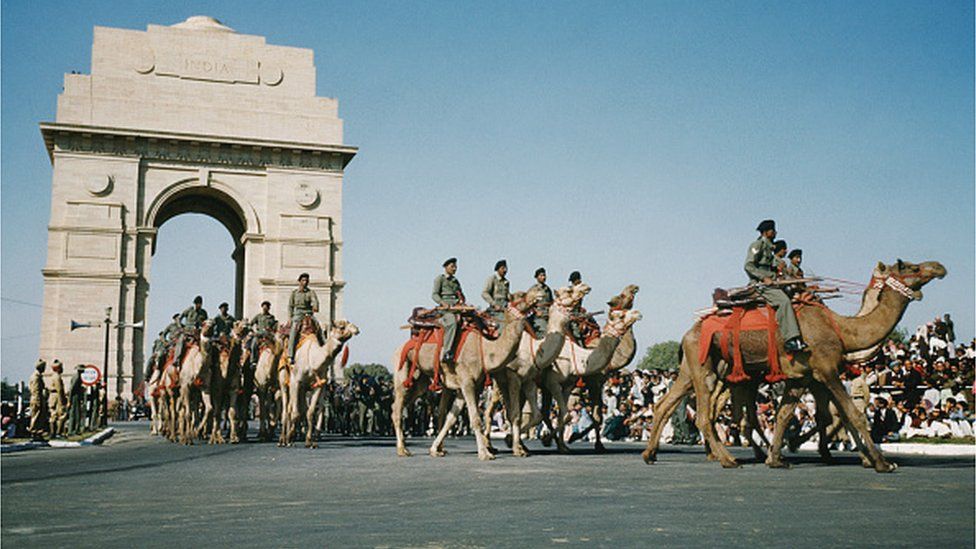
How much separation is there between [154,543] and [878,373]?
2091 cm

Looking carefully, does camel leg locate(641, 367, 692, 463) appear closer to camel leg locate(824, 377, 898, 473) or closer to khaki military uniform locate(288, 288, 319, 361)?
camel leg locate(824, 377, 898, 473)

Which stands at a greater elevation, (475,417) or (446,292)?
(446,292)

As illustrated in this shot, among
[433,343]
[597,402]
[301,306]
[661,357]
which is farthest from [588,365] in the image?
[661,357]

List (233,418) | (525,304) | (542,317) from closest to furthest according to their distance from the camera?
(525,304)
(542,317)
(233,418)

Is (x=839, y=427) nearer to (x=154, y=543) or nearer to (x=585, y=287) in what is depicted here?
(x=585, y=287)

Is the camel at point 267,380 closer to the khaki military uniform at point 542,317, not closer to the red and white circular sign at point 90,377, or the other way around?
the khaki military uniform at point 542,317

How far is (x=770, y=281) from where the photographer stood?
12680 millimetres

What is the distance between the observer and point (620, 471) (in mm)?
12039

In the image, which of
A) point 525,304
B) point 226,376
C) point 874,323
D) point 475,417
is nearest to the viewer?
point 874,323

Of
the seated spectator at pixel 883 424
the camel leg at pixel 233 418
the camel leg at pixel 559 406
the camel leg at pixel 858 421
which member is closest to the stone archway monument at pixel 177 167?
the camel leg at pixel 233 418

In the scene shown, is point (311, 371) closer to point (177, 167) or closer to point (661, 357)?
point (177, 167)

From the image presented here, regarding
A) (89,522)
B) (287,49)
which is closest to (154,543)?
(89,522)

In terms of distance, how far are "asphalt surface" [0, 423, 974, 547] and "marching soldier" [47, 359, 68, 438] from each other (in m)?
13.0

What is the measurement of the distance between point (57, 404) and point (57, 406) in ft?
0.46
